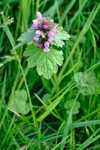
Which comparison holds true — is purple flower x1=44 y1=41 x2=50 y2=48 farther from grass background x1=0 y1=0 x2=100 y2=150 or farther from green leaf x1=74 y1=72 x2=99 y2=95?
green leaf x1=74 y1=72 x2=99 y2=95

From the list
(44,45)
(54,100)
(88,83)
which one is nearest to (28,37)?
(44,45)

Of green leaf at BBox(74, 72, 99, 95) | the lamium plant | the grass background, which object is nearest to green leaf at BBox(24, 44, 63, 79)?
the lamium plant

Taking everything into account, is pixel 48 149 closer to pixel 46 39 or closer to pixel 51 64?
pixel 51 64

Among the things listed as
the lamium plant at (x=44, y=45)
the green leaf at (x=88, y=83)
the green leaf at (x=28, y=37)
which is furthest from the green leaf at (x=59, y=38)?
the green leaf at (x=88, y=83)

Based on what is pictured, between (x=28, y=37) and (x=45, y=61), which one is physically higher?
(x=28, y=37)

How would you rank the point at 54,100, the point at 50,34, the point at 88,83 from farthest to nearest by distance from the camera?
the point at 88,83 < the point at 54,100 < the point at 50,34

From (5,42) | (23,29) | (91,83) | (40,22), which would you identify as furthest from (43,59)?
(5,42)

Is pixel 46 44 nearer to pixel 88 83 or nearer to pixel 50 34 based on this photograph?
pixel 50 34
